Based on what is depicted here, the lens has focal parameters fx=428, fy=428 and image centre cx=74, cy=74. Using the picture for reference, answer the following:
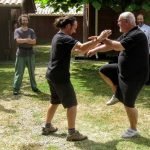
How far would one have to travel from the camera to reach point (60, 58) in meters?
6.46

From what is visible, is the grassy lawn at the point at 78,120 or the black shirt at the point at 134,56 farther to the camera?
the grassy lawn at the point at 78,120

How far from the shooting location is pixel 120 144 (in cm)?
659

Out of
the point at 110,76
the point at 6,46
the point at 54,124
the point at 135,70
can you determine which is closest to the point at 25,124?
the point at 54,124

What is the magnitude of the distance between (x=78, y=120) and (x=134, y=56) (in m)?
2.12

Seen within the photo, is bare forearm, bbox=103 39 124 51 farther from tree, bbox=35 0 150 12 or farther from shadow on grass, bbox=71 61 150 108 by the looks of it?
tree, bbox=35 0 150 12

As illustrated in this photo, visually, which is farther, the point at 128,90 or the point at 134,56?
the point at 128,90

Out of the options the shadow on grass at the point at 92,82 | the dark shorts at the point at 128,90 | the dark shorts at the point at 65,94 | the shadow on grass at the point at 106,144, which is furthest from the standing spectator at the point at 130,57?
the shadow on grass at the point at 92,82

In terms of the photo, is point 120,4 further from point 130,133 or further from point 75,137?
point 75,137

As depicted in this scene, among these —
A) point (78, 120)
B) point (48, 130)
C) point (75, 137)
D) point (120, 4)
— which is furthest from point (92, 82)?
point (75, 137)

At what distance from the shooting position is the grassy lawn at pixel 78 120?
6.61 m

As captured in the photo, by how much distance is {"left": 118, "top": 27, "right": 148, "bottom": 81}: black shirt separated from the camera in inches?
249

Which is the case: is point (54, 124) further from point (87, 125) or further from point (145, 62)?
point (145, 62)

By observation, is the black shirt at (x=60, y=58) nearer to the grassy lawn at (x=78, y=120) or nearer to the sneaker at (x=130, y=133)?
the grassy lawn at (x=78, y=120)

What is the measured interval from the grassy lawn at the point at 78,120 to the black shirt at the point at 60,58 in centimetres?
104
